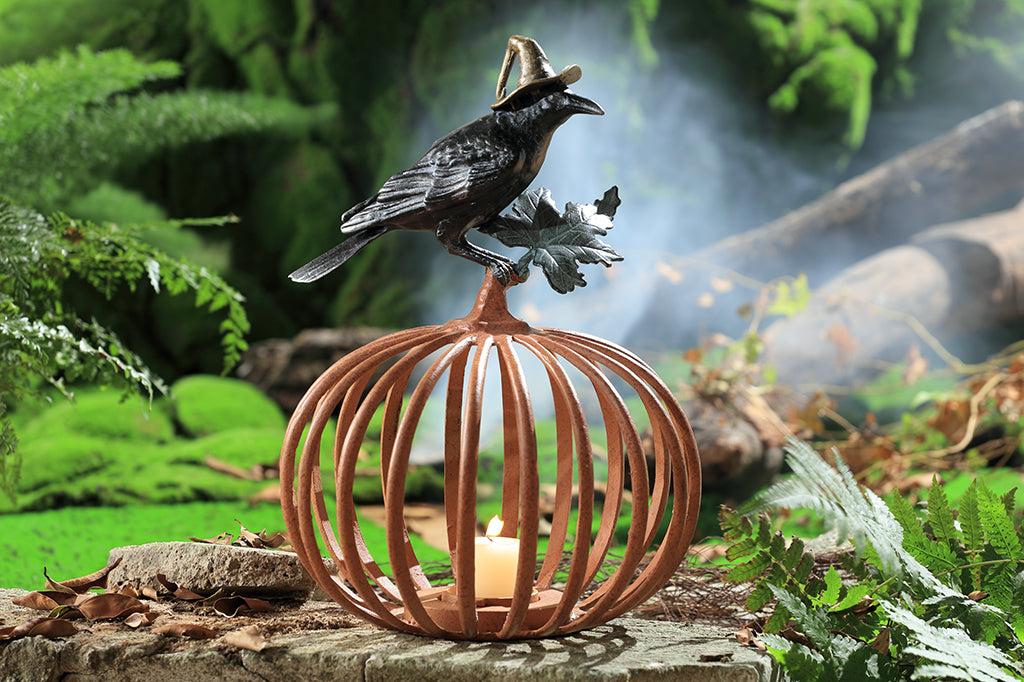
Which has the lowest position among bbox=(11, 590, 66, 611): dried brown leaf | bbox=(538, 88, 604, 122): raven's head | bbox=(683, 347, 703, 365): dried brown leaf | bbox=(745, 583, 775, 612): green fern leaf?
bbox=(11, 590, 66, 611): dried brown leaf

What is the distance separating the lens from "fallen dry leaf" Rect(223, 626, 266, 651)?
2.71 feet

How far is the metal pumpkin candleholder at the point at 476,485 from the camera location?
0.81 m

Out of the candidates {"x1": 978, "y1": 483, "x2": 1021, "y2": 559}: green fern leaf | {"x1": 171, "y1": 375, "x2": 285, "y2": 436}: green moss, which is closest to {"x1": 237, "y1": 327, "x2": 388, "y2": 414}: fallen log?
{"x1": 171, "y1": 375, "x2": 285, "y2": 436}: green moss

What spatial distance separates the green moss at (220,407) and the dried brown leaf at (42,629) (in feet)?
4.60

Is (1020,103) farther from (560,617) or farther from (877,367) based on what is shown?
(560,617)

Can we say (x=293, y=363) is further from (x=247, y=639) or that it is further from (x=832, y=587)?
(x=832, y=587)

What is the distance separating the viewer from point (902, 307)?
8.40 feet

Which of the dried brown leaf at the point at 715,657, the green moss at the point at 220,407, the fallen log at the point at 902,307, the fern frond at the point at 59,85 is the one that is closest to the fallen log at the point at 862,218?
the fallen log at the point at 902,307

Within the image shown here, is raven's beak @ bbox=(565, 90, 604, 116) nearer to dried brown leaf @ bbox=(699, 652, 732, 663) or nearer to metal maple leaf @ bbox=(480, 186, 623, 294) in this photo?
metal maple leaf @ bbox=(480, 186, 623, 294)

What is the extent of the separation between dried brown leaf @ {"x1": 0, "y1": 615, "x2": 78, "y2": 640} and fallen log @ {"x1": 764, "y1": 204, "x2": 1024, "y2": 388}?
2.04 meters

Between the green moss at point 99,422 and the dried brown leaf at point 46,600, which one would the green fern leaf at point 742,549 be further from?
the green moss at point 99,422

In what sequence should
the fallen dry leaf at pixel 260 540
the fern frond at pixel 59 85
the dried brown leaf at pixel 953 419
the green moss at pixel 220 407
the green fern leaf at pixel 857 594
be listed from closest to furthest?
the green fern leaf at pixel 857 594 < the fallen dry leaf at pixel 260 540 < the fern frond at pixel 59 85 < the dried brown leaf at pixel 953 419 < the green moss at pixel 220 407

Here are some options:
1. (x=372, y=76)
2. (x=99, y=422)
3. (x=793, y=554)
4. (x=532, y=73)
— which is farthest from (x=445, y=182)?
(x=372, y=76)

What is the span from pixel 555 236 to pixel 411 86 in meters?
2.22
